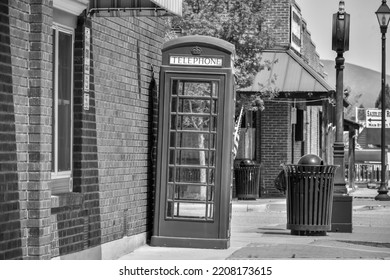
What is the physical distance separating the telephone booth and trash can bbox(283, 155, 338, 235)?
2.83m

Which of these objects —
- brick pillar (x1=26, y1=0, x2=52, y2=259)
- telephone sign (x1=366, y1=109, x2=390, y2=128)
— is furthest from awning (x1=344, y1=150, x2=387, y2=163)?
brick pillar (x1=26, y1=0, x2=52, y2=259)

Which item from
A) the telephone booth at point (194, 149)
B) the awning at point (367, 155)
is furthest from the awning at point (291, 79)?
the awning at point (367, 155)

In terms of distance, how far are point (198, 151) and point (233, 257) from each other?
1807mm

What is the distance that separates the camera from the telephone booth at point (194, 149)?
539 inches

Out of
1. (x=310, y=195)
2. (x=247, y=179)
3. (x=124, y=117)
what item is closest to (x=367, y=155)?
(x=247, y=179)

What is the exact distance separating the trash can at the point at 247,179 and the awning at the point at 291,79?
2.54m

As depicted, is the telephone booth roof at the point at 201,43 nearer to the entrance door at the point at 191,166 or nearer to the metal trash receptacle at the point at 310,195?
the entrance door at the point at 191,166

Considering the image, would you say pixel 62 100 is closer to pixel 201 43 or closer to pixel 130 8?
pixel 130 8

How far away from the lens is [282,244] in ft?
48.9

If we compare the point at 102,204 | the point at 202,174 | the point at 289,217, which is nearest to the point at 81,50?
the point at 102,204

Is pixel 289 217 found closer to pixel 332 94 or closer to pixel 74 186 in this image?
pixel 74 186

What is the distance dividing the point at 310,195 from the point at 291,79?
14379 millimetres

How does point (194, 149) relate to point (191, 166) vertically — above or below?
above
